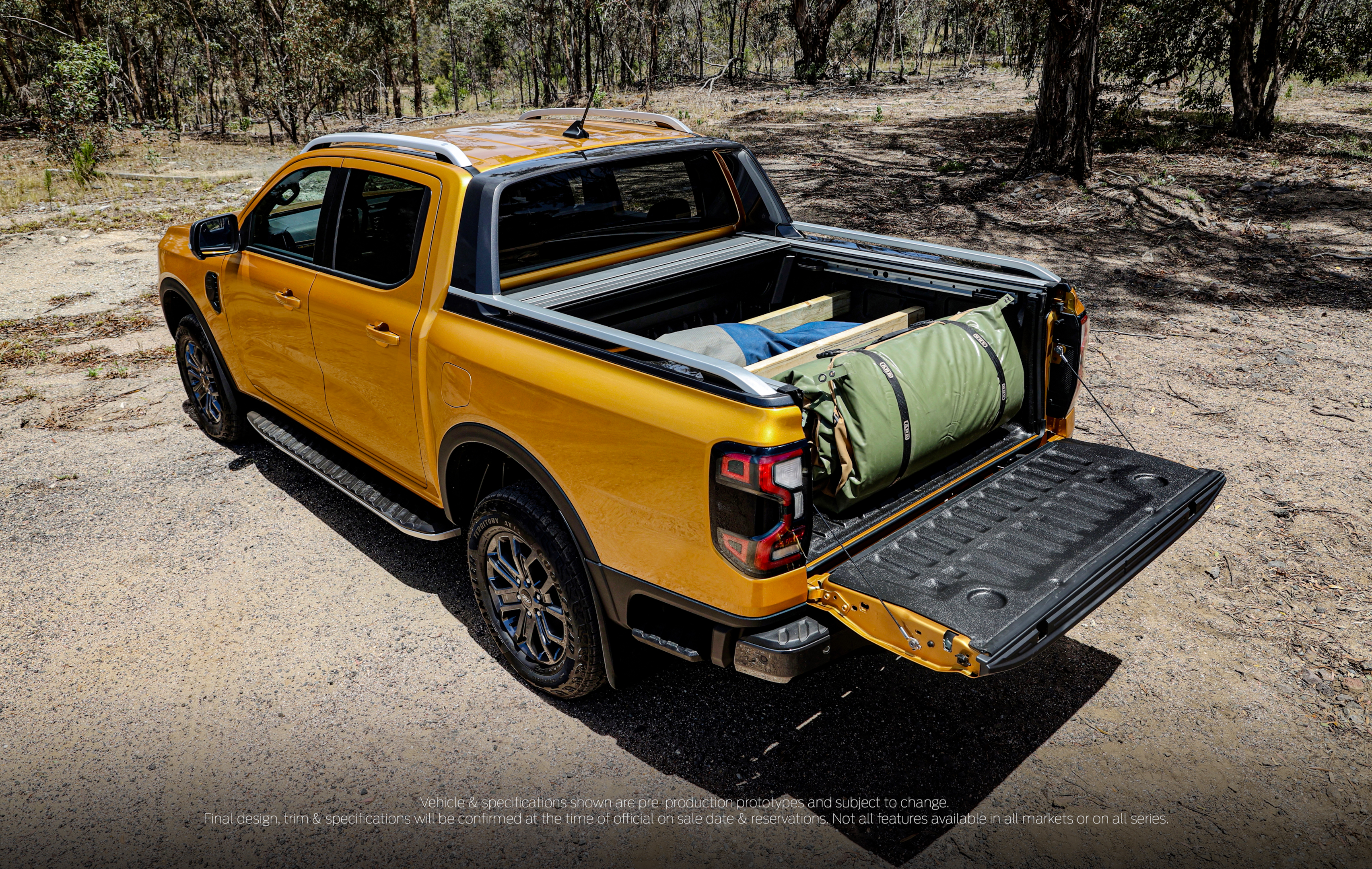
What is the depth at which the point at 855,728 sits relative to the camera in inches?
130

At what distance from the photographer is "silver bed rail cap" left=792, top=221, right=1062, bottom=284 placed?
3.65m

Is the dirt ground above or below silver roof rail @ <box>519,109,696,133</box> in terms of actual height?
below

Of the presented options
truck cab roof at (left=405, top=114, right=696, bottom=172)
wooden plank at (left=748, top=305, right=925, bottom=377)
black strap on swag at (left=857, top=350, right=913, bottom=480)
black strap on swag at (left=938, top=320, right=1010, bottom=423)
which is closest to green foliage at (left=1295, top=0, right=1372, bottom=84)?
wooden plank at (left=748, top=305, right=925, bottom=377)

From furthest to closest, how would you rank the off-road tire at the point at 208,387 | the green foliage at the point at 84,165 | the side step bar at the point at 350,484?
1. the green foliage at the point at 84,165
2. the off-road tire at the point at 208,387
3. the side step bar at the point at 350,484

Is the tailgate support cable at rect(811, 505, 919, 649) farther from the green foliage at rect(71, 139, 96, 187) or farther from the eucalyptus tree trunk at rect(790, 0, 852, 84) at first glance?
the eucalyptus tree trunk at rect(790, 0, 852, 84)

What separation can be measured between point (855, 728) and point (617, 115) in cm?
335

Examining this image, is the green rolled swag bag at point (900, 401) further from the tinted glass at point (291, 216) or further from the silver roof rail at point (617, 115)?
the tinted glass at point (291, 216)

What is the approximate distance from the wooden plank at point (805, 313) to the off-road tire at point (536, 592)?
1332 millimetres

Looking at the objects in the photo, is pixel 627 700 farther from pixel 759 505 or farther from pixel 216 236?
pixel 216 236

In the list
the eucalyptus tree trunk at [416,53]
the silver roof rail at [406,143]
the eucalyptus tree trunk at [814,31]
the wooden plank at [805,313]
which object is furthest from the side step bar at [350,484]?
the eucalyptus tree trunk at [416,53]

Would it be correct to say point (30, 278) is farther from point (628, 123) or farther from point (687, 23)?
point (687, 23)

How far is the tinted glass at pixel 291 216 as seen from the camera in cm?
428

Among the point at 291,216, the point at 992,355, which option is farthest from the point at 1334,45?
the point at 291,216

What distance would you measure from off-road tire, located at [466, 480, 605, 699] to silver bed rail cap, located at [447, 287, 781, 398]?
649 millimetres
